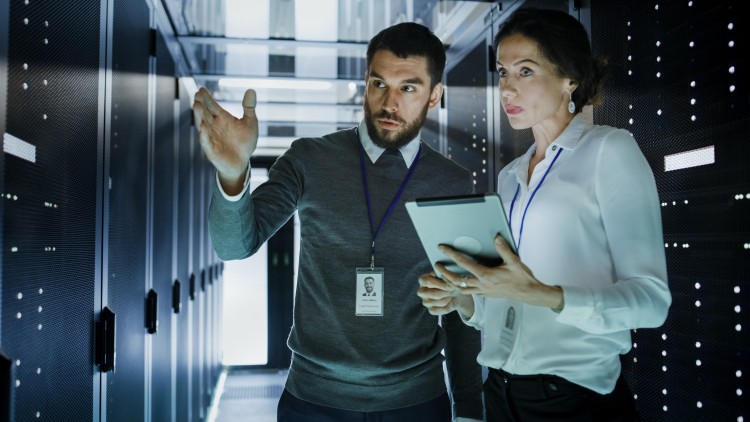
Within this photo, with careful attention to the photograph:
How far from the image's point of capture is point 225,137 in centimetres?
130

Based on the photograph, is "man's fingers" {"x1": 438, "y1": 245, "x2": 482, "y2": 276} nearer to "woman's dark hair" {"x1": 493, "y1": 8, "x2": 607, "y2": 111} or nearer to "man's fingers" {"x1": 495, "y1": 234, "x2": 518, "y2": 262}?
"man's fingers" {"x1": 495, "y1": 234, "x2": 518, "y2": 262}

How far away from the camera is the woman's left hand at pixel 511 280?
1138 mm

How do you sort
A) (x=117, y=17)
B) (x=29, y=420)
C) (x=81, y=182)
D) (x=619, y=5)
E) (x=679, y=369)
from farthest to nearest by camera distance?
(x=117, y=17), (x=619, y=5), (x=81, y=182), (x=679, y=369), (x=29, y=420)

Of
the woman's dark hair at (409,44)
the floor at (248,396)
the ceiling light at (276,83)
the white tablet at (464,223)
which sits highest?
the ceiling light at (276,83)

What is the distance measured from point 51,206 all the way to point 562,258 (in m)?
1.19

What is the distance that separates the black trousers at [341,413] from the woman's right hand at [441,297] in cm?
30

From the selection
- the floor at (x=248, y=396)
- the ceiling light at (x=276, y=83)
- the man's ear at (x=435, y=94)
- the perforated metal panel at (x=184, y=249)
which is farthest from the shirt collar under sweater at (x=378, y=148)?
the floor at (x=248, y=396)

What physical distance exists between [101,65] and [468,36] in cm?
197

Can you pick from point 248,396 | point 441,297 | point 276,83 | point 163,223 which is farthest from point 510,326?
point 248,396

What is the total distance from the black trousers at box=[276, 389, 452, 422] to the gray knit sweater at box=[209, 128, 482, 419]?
18mm

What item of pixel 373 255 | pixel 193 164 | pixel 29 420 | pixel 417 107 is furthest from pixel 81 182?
pixel 193 164

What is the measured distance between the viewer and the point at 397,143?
70.1 inches

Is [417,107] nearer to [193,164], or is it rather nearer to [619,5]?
[619,5]

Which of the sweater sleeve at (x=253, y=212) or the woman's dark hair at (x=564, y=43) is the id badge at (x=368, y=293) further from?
the woman's dark hair at (x=564, y=43)
